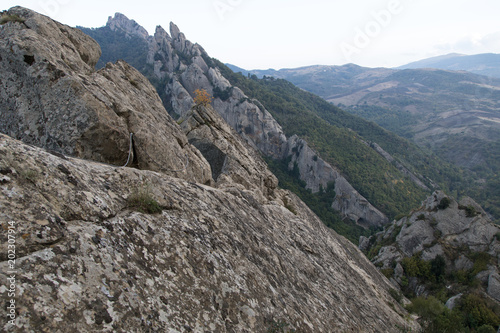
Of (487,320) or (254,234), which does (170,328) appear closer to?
(254,234)

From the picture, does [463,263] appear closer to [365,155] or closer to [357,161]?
[357,161]

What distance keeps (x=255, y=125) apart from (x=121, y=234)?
103m

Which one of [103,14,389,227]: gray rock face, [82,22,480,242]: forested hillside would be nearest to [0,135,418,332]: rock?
[82,22,480,242]: forested hillside

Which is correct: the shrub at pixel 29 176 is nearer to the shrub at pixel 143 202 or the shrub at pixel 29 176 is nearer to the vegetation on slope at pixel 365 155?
the shrub at pixel 143 202

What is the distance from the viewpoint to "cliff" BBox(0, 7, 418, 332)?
154 inches

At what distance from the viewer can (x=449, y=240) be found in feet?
145

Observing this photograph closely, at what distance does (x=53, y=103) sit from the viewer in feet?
31.2

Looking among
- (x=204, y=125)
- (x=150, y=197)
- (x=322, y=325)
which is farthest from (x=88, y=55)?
(x=322, y=325)

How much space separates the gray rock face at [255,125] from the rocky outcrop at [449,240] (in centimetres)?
3653

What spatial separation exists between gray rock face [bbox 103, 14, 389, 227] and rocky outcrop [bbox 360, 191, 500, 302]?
36.5 m

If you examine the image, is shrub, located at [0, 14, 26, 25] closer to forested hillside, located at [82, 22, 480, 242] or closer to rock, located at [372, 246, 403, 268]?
rock, located at [372, 246, 403, 268]

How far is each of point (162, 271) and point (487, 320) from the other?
40487mm

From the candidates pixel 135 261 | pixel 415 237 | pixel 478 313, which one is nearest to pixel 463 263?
pixel 415 237

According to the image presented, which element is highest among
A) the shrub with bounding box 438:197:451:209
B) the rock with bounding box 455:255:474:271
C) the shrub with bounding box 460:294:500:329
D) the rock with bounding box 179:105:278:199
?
the rock with bounding box 179:105:278:199
